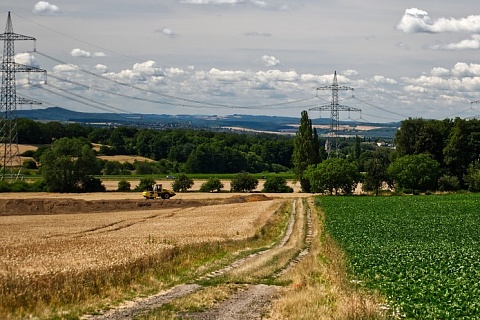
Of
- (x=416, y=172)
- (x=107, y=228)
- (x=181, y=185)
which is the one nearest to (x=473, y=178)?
(x=416, y=172)

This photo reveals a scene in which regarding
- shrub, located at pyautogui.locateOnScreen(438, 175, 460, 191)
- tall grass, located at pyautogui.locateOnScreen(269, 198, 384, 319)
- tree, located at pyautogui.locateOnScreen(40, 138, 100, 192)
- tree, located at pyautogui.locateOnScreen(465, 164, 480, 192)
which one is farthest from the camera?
shrub, located at pyautogui.locateOnScreen(438, 175, 460, 191)

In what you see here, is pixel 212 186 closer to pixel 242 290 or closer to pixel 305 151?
pixel 305 151

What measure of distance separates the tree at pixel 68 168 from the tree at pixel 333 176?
37762 millimetres

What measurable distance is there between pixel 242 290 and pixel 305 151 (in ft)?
324

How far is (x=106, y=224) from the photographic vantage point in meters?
57.1

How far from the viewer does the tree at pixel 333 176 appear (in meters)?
108

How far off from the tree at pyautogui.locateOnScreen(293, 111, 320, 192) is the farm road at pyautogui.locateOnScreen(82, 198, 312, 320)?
79.8 metres

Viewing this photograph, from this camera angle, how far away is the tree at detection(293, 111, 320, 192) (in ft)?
394

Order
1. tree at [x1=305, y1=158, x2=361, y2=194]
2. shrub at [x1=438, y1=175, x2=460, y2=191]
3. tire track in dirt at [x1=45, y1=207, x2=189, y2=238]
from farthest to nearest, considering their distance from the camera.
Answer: shrub at [x1=438, y1=175, x2=460, y2=191]
tree at [x1=305, y1=158, x2=361, y2=194]
tire track in dirt at [x1=45, y1=207, x2=189, y2=238]

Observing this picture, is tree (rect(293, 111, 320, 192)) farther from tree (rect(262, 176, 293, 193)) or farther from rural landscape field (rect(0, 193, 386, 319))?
rural landscape field (rect(0, 193, 386, 319))

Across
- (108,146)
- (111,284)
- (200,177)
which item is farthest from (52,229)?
(108,146)

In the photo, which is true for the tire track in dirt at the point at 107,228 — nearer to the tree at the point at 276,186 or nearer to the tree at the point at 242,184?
the tree at the point at 242,184

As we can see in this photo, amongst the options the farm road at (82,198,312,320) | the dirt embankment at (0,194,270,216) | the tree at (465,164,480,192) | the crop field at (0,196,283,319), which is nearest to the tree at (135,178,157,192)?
the dirt embankment at (0,194,270,216)

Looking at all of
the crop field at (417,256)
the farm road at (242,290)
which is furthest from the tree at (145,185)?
the farm road at (242,290)
